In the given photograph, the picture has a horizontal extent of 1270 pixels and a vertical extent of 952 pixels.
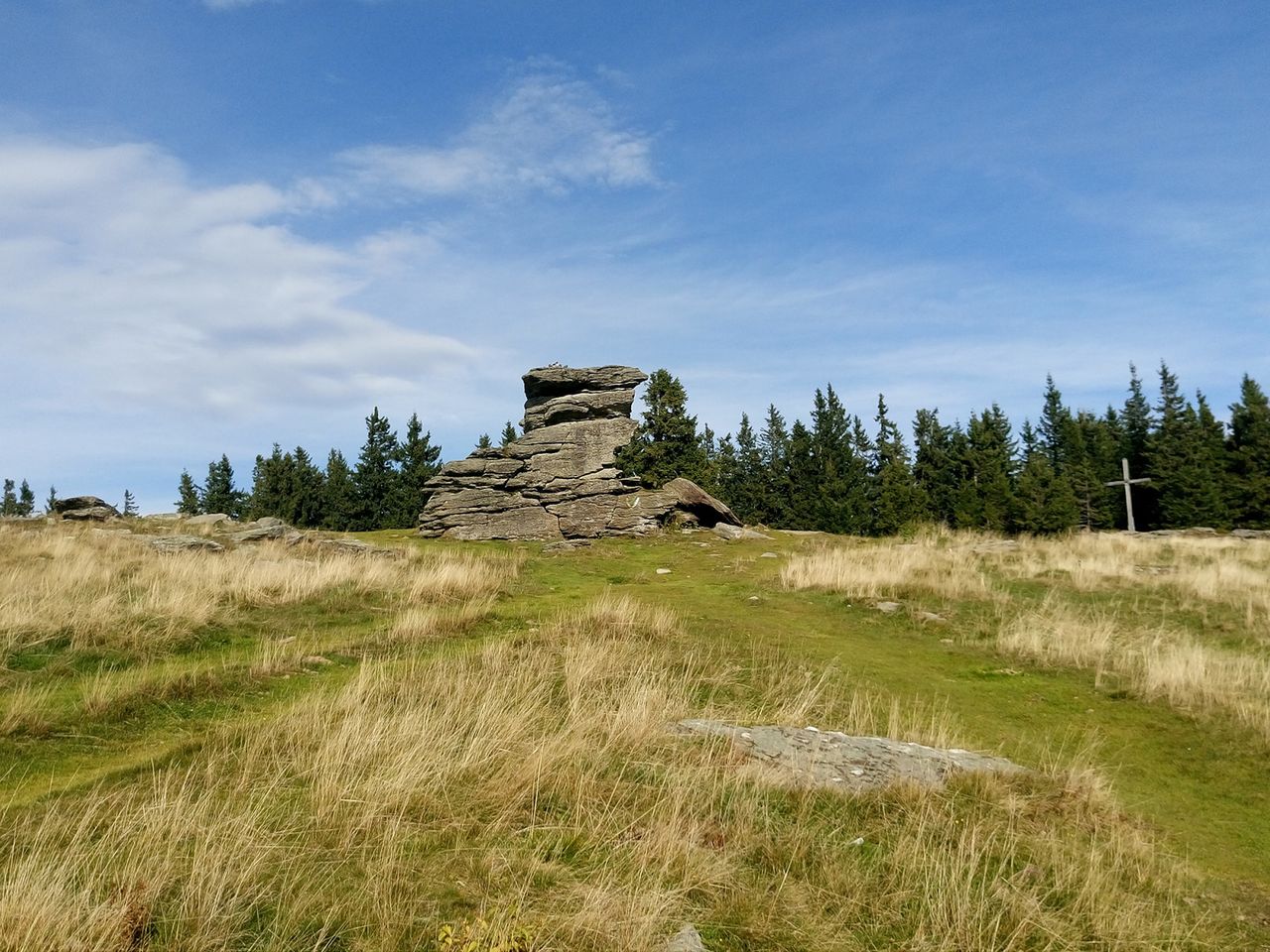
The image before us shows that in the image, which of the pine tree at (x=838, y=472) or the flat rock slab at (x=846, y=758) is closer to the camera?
the flat rock slab at (x=846, y=758)

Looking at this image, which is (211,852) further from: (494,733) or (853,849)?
(853,849)

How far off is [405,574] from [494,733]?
33.3 ft

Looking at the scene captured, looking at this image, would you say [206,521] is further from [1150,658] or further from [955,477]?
[955,477]

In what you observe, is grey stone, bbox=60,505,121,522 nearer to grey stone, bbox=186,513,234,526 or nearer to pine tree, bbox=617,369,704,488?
grey stone, bbox=186,513,234,526

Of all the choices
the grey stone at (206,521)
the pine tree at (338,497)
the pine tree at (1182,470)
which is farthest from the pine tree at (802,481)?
the grey stone at (206,521)

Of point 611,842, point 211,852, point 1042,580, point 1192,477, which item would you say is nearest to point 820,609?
point 1042,580

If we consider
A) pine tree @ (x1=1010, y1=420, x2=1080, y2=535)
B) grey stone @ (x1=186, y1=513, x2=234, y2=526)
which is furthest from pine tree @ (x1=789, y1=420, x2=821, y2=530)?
grey stone @ (x1=186, y1=513, x2=234, y2=526)

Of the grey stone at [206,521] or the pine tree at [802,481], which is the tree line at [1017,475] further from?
the grey stone at [206,521]

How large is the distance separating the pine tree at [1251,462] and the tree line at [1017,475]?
0.08m

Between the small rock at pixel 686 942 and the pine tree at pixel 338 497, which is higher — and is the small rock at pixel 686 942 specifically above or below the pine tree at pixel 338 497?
below

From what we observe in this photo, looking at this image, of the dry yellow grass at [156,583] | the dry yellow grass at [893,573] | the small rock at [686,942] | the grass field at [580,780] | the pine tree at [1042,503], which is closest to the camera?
the small rock at [686,942]

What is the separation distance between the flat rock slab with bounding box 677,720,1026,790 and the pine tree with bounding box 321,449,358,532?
49252 millimetres

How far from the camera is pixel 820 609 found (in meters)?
14.1

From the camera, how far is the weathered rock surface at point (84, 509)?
23.7 metres
